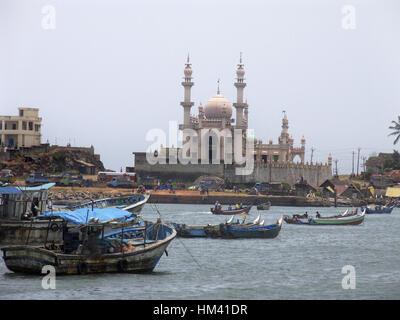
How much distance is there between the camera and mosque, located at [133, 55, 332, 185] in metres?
128

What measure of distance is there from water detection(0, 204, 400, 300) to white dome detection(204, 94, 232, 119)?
73.1 meters

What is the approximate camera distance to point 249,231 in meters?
60.4

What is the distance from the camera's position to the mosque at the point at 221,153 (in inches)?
5032

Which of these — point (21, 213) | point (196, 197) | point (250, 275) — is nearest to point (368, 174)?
point (196, 197)

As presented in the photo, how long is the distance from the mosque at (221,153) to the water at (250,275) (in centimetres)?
6294

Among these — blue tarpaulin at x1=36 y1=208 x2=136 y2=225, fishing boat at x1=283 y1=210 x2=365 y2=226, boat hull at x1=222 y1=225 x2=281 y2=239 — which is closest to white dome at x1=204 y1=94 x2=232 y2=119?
fishing boat at x1=283 y1=210 x2=365 y2=226

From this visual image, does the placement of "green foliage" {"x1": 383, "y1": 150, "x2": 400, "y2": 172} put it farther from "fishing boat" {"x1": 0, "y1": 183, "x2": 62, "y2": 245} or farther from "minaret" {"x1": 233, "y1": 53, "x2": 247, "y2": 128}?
"fishing boat" {"x1": 0, "y1": 183, "x2": 62, "y2": 245}

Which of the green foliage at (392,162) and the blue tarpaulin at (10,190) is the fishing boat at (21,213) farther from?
the green foliage at (392,162)

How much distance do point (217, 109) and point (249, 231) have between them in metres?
78.5

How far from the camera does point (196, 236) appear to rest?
196 feet

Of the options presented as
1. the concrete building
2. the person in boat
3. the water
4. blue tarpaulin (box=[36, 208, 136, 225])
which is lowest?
the water

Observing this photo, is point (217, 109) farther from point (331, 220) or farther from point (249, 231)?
point (249, 231)

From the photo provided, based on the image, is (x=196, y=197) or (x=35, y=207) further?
(x=196, y=197)
